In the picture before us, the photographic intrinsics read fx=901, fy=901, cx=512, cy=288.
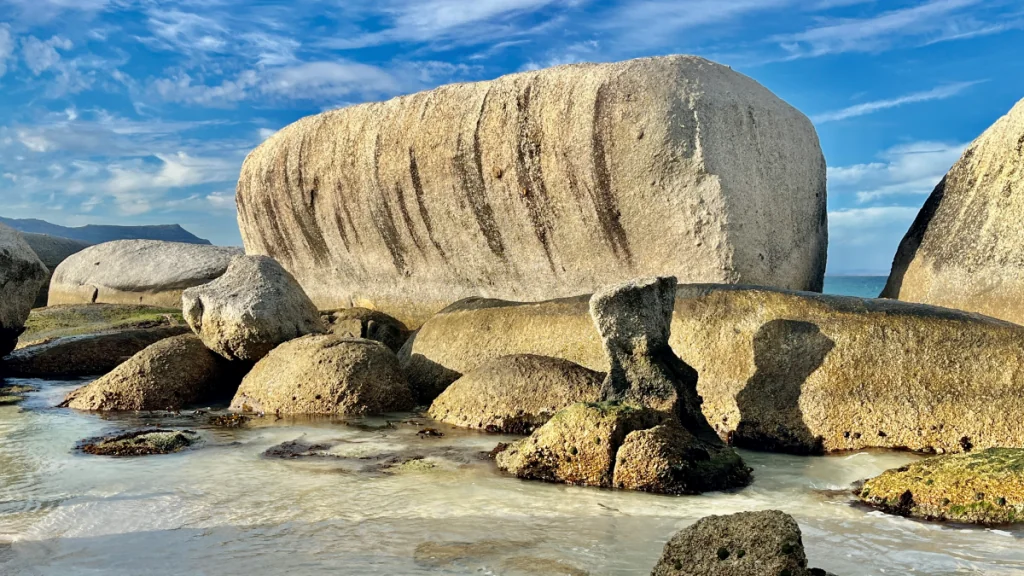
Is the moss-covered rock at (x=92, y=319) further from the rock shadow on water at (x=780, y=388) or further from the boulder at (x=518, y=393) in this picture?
the rock shadow on water at (x=780, y=388)

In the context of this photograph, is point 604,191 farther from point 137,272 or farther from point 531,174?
point 137,272

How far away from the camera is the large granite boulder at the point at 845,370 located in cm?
884

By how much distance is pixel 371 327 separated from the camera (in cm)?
1617

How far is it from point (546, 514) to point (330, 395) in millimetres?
5622

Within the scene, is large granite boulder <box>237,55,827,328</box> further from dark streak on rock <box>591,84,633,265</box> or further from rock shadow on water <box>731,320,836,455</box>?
rock shadow on water <box>731,320,836,455</box>

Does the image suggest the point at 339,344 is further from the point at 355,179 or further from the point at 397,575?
the point at 397,575

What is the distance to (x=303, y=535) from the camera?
6281 millimetres

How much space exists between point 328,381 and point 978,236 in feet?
29.5

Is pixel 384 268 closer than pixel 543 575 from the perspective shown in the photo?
No

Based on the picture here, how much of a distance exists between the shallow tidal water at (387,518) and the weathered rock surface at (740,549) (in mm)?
936

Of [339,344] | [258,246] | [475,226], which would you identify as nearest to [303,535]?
[339,344]

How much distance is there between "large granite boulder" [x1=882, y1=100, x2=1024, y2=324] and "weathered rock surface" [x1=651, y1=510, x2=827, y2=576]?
860 cm

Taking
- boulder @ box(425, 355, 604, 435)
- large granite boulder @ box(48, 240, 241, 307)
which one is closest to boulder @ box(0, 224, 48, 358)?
large granite boulder @ box(48, 240, 241, 307)

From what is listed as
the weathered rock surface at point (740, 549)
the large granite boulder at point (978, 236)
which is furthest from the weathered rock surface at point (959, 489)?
the large granite boulder at point (978, 236)
